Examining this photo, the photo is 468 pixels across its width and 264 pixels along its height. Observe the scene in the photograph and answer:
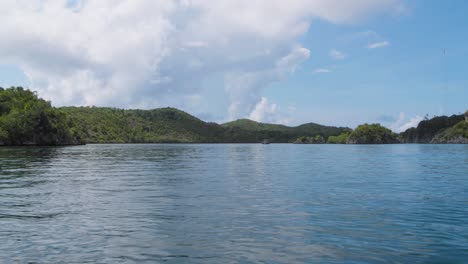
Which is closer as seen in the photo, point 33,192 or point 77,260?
point 77,260

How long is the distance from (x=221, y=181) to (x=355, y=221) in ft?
75.9

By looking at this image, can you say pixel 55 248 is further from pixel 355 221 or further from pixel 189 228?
pixel 355 221

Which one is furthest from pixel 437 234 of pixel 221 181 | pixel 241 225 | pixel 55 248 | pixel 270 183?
pixel 221 181

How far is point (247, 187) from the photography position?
39.3m

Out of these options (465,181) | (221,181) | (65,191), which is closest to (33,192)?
(65,191)

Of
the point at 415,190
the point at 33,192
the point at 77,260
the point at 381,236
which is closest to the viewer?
the point at 77,260

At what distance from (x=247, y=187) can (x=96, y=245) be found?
74.4 feet

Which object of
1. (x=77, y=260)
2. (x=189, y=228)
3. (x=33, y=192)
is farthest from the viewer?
(x=33, y=192)

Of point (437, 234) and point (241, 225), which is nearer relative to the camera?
point (437, 234)

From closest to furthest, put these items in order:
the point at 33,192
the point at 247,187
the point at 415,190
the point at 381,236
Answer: the point at 381,236, the point at 33,192, the point at 415,190, the point at 247,187

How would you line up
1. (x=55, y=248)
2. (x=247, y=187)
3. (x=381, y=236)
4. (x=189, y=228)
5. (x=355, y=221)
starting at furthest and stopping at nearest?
1. (x=247, y=187)
2. (x=355, y=221)
3. (x=189, y=228)
4. (x=381, y=236)
5. (x=55, y=248)

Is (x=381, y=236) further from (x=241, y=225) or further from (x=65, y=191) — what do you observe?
(x=65, y=191)

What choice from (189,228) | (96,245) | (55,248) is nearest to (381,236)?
(189,228)

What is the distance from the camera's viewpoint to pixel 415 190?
36.9 m
